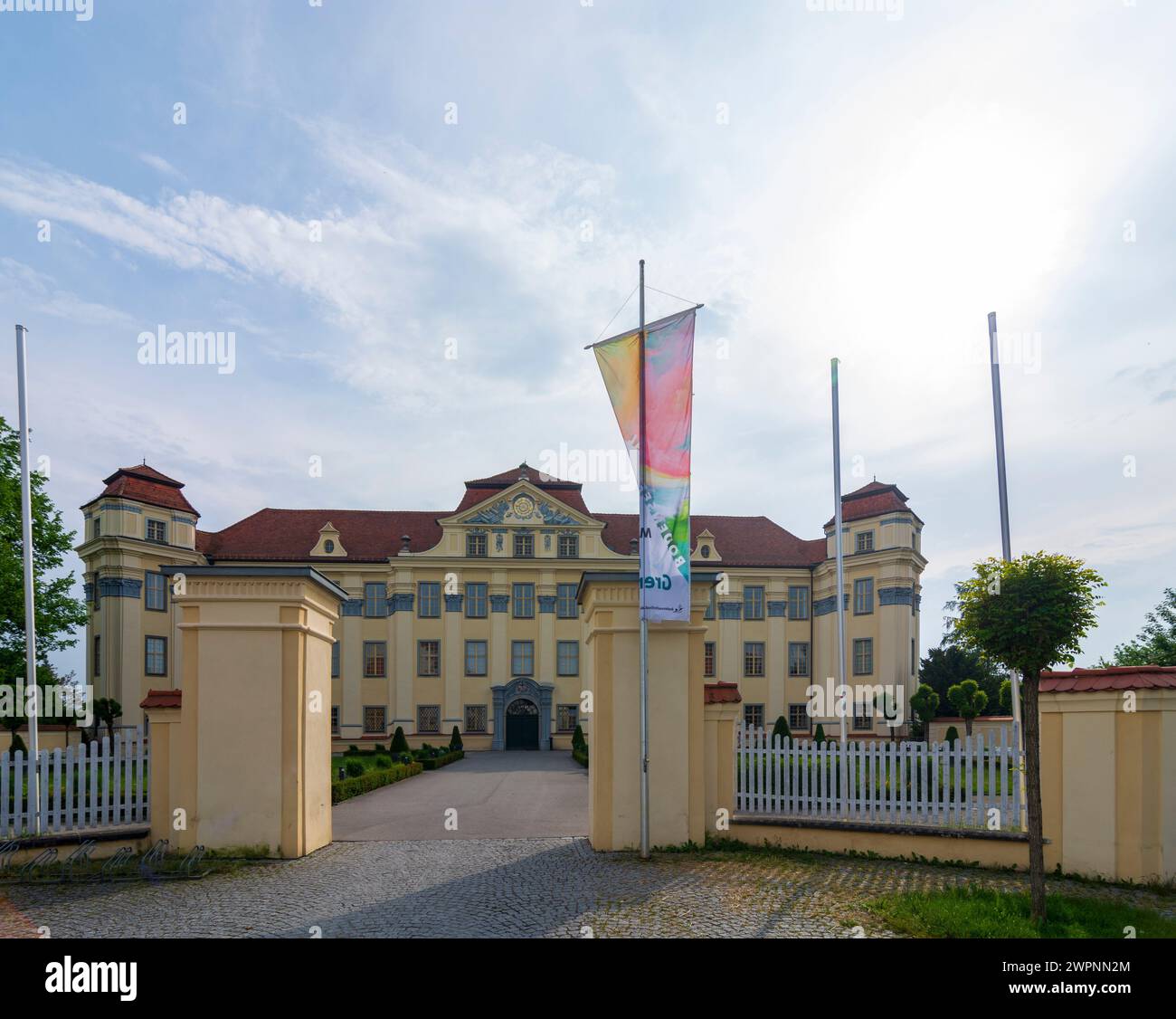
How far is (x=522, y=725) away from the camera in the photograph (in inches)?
1804

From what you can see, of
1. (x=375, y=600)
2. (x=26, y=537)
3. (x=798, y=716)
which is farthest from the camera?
(x=798, y=716)

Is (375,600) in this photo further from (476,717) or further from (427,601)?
(476,717)

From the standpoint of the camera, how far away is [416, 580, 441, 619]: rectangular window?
4609 centimetres

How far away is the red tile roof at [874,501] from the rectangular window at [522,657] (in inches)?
687

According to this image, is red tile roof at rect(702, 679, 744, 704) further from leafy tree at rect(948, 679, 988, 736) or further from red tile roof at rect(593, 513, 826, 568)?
red tile roof at rect(593, 513, 826, 568)

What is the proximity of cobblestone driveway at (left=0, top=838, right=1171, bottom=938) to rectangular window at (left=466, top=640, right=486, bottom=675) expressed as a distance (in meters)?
34.4

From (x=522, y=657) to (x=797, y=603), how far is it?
15.6 metres

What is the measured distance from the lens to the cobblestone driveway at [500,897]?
8070mm

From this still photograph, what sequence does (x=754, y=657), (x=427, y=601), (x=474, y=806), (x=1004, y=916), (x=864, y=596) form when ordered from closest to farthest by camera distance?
(x=1004, y=916) → (x=474, y=806) → (x=864, y=596) → (x=427, y=601) → (x=754, y=657)

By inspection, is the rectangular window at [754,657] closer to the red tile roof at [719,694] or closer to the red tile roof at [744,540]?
the red tile roof at [744,540]

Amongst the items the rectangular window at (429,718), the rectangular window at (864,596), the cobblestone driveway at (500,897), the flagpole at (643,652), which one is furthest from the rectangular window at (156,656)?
the flagpole at (643,652)

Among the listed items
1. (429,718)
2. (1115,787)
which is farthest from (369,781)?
(429,718)
